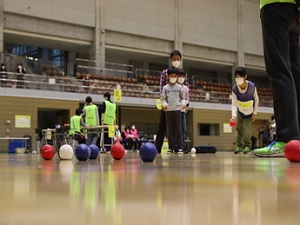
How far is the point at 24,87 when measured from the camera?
22.2 m

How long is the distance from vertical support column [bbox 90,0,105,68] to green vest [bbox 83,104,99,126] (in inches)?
579

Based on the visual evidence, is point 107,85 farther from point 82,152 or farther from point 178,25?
point 82,152

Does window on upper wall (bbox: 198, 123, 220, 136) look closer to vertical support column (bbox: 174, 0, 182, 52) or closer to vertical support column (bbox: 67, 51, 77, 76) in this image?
vertical support column (bbox: 174, 0, 182, 52)

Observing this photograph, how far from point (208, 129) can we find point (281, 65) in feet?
87.6

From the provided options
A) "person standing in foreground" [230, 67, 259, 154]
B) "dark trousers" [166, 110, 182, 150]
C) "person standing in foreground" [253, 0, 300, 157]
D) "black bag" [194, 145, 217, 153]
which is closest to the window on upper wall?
"black bag" [194, 145, 217, 153]

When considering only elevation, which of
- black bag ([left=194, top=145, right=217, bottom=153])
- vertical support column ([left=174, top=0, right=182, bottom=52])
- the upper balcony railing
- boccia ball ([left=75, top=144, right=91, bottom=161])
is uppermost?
vertical support column ([left=174, top=0, right=182, bottom=52])

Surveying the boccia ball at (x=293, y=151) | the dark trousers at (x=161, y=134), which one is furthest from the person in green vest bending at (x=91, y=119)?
the boccia ball at (x=293, y=151)

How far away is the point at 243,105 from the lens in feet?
26.1

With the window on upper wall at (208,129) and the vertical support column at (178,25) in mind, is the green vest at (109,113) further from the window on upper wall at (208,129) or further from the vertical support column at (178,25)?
the vertical support column at (178,25)

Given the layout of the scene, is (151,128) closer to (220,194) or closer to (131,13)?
(131,13)

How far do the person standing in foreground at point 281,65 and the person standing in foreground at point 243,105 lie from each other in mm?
3620

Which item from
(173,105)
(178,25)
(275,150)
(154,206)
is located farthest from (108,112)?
(178,25)

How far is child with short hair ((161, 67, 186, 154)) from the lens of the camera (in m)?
7.88

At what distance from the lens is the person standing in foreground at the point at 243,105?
26.0 feet
